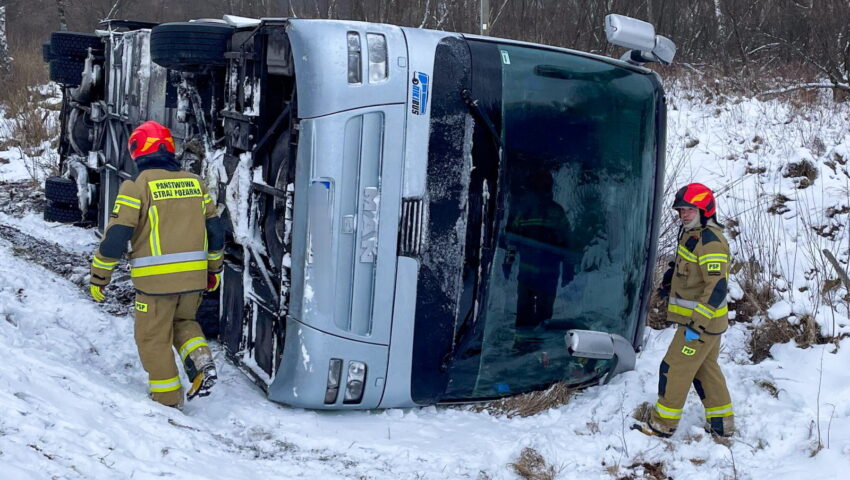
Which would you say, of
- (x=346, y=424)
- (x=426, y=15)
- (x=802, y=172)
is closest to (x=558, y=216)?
(x=346, y=424)

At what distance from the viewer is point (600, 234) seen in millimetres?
4270

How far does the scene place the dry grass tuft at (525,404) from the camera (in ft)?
14.0

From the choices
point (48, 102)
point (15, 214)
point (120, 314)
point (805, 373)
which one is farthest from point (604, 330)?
point (48, 102)

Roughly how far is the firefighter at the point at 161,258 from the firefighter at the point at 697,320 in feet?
7.88

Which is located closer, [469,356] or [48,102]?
[469,356]

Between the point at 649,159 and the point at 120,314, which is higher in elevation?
the point at 649,159

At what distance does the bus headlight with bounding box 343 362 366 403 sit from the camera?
386cm

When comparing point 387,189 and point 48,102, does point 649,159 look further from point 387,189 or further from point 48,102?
point 48,102

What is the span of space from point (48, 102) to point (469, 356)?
13.0m

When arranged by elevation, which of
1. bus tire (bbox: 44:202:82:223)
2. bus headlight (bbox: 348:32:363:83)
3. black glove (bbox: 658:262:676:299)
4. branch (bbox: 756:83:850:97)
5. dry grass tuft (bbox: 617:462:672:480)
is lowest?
dry grass tuft (bbox: 617:462:672:480)

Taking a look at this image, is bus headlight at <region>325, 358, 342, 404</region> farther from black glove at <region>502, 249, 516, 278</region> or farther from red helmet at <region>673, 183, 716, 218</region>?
red helmet at <region>673, 183, 716, 218</region>

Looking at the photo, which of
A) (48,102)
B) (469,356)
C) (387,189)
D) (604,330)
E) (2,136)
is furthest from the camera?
(48,102)

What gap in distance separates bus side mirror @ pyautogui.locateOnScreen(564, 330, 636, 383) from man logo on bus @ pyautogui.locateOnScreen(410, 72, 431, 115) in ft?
4.61

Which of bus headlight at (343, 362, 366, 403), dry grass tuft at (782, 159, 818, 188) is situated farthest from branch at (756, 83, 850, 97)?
bus headlight at (343, 362, 366, 403)
